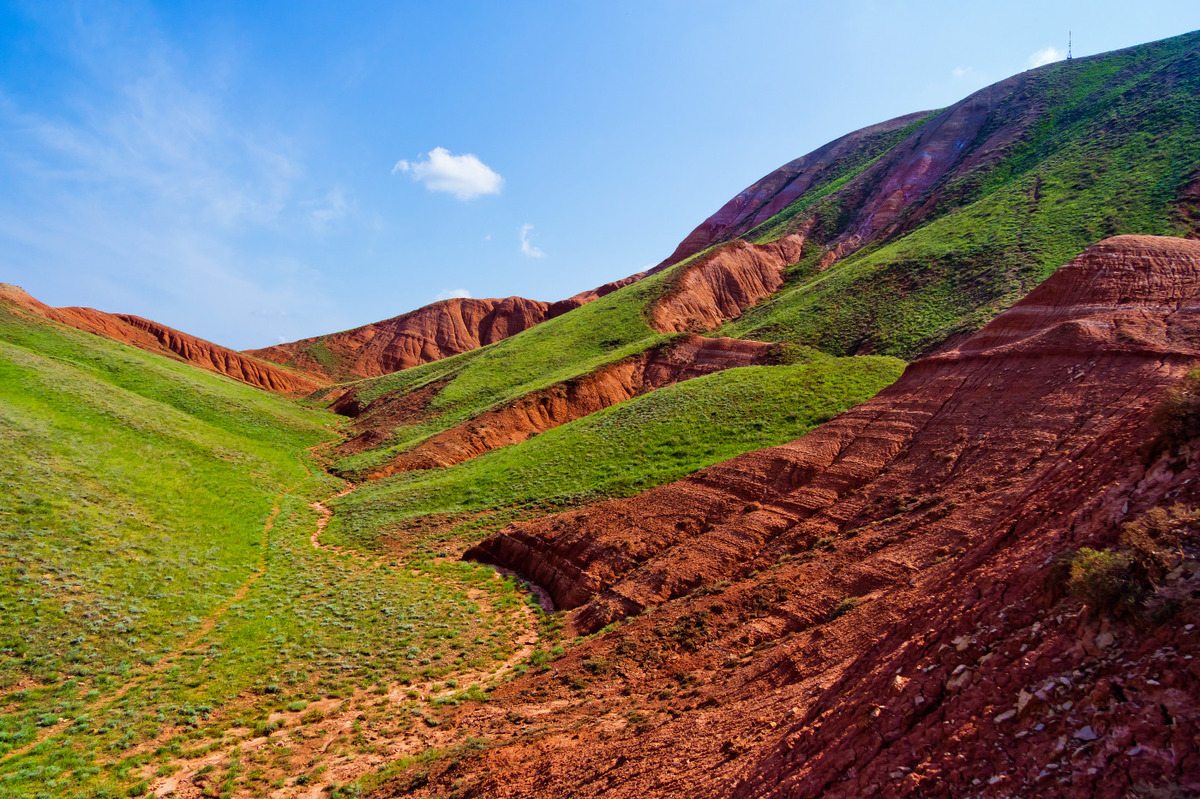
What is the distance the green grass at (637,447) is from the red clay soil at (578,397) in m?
3.66

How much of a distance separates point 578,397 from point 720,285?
99.5ft

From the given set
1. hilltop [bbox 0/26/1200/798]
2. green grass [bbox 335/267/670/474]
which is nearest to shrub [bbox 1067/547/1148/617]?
hilltop [bbox 0/26/1200/798]

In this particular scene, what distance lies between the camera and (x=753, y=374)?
101 ft

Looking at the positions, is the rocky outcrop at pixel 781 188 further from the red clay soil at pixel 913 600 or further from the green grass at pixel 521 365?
the red clay soil at pixel 913 600

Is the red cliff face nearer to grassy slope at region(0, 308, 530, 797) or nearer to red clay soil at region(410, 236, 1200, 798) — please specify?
→ grassy slope at region(0, 308, 530, 797)

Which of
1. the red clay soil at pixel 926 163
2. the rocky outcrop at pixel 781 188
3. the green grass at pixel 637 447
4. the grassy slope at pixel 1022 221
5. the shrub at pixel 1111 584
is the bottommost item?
the green grass at pixel 637 447

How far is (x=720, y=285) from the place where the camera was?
6244 cm

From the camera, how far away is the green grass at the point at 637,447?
23.3 m

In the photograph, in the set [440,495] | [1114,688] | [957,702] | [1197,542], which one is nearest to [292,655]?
[440,495]

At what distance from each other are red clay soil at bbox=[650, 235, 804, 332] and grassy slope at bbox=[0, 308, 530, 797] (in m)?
41.0

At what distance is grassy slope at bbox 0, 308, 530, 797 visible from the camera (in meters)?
11.3

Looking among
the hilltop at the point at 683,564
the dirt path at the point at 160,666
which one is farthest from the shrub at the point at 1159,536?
the dirt path at the point at 160,666

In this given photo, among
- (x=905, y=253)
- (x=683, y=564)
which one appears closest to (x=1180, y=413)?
(x=683, y=564)

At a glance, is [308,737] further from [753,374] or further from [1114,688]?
[753,374]
